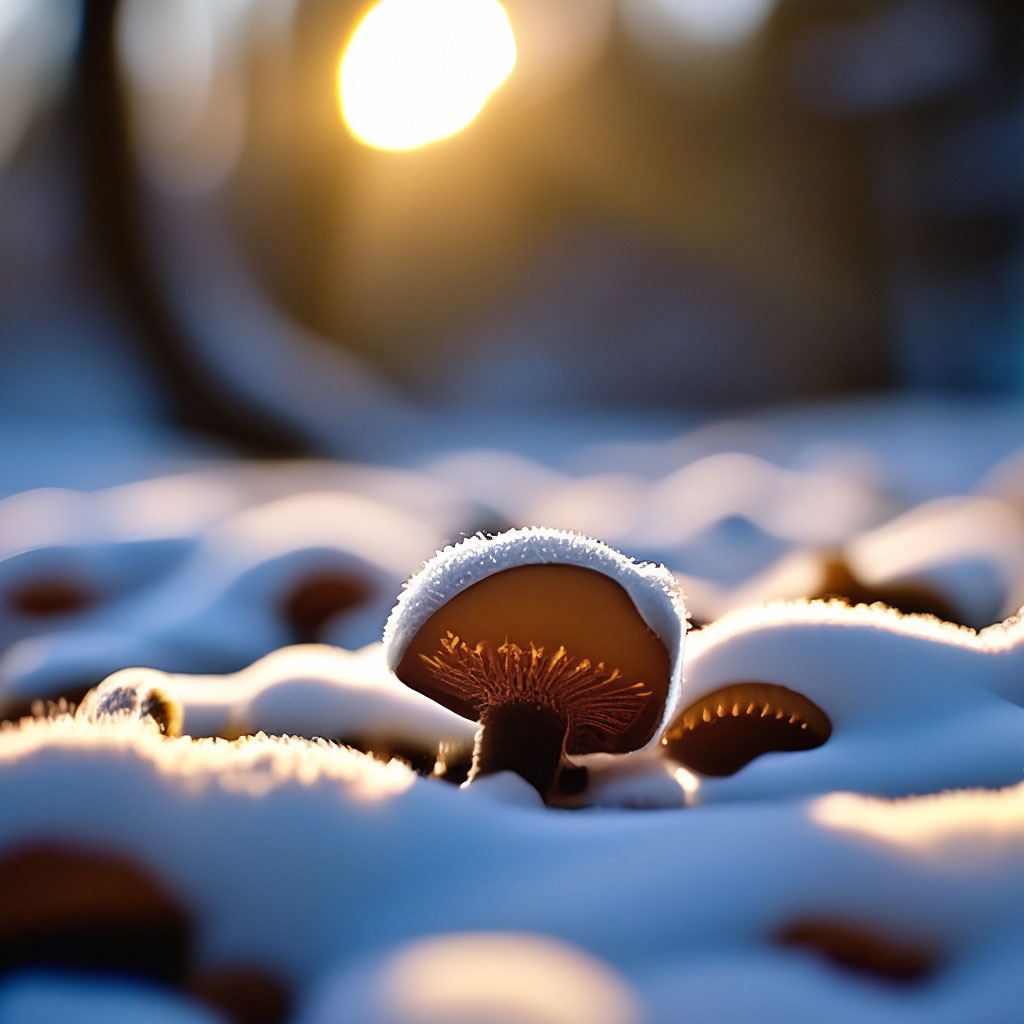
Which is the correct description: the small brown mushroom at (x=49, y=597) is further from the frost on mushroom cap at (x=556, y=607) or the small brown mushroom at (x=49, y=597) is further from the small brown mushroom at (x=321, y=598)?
the frost on mushroom cap at (x=556, y=607)

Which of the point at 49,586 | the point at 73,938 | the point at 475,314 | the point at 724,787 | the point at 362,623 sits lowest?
the point at 73,938

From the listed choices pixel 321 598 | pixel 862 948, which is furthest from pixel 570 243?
pixel 862 948

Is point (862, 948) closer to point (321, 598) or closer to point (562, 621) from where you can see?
point (562, 621)

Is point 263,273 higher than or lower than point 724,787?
higher

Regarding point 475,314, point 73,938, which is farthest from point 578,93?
point 73,938

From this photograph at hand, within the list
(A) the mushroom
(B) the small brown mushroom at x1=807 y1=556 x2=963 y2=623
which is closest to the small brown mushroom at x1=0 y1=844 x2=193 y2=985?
(A) the mushroom

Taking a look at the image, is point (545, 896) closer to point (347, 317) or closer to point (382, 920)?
point (382, 920)

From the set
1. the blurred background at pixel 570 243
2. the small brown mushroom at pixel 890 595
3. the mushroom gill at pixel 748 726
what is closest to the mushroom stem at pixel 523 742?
the mushroom gill at pixel 748 726
